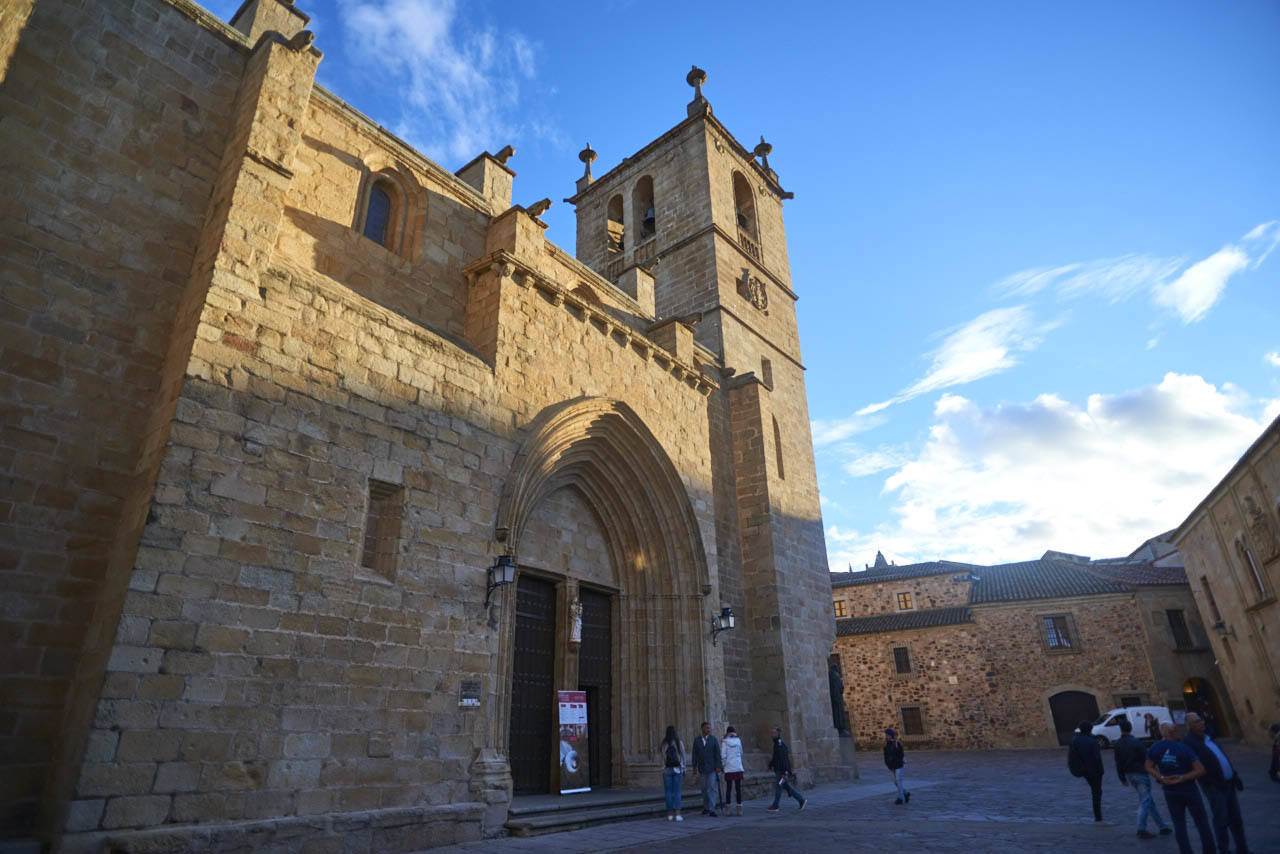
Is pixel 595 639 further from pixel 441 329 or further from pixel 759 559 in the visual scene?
pixel 441 329

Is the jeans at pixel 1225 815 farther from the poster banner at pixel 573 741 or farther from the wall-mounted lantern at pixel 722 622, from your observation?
the poster banner at pixel 573 741

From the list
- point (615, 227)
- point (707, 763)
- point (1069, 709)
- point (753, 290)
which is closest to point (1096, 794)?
point (707, 763)

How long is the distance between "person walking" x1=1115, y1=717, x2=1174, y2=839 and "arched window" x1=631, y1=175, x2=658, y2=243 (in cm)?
1647

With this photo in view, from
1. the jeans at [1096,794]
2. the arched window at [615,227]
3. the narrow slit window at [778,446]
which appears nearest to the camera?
the jeans at [1096,794]

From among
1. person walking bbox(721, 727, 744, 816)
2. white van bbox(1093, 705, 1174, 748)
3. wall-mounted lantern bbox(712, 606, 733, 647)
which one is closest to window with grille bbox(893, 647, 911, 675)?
white van bbox(1093, 705, 1174, 748)

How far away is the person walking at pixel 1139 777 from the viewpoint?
6781 millimetres

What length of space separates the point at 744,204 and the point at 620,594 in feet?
45.5

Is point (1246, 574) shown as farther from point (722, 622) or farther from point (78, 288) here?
point (78, 288)

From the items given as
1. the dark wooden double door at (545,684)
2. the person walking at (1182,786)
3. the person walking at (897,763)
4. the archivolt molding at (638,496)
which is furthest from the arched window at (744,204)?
the person walking at (1182,786)

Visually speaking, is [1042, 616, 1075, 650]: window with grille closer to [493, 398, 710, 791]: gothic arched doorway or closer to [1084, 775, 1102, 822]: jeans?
[493, 398, 710, 791]: gothic arched doorway

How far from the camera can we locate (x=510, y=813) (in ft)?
24.7

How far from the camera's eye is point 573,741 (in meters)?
9.80

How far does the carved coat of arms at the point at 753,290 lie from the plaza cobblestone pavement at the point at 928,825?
455 inches

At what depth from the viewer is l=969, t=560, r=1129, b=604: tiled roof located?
25609mm
